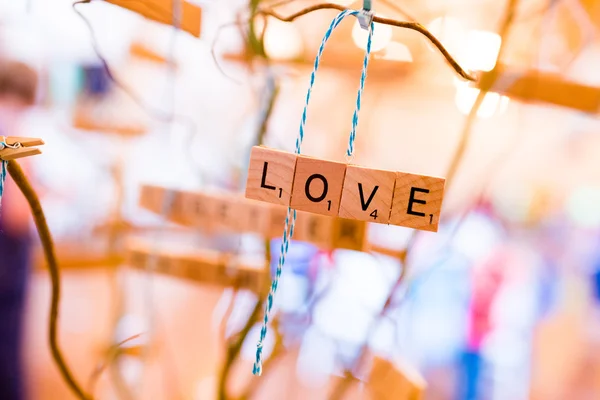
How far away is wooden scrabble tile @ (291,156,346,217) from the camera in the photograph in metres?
0.39

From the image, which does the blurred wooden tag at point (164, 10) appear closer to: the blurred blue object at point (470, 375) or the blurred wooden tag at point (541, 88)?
the blurred wooden tag at point (541, 88)

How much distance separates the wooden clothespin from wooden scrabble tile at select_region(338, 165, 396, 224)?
0.87ft

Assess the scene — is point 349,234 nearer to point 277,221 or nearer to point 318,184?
point 277,221

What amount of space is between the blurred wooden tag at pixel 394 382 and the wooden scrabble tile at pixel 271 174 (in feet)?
1.01

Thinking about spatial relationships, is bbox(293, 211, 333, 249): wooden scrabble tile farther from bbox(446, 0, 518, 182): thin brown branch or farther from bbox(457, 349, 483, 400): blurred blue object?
bbox(457, 349, 483, 400): blurred blue object

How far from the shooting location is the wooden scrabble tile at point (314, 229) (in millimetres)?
575

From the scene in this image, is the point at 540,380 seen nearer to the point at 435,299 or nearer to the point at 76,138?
the point at 435,299

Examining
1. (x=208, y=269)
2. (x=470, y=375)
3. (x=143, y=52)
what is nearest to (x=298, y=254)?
(x=208, y=269)

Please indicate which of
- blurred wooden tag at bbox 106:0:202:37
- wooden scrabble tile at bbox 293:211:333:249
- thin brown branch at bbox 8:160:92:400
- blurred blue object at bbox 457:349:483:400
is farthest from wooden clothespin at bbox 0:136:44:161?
blurred blue object at bbox 457:349:483:400

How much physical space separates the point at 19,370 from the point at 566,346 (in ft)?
4.30

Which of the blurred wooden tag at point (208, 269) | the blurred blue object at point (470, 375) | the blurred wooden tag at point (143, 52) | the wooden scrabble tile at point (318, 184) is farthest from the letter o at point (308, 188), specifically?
the blurred blue object at point (470, 375)

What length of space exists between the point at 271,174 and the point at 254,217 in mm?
192

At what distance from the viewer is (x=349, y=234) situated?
569 millimetres

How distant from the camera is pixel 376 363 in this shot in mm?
645
